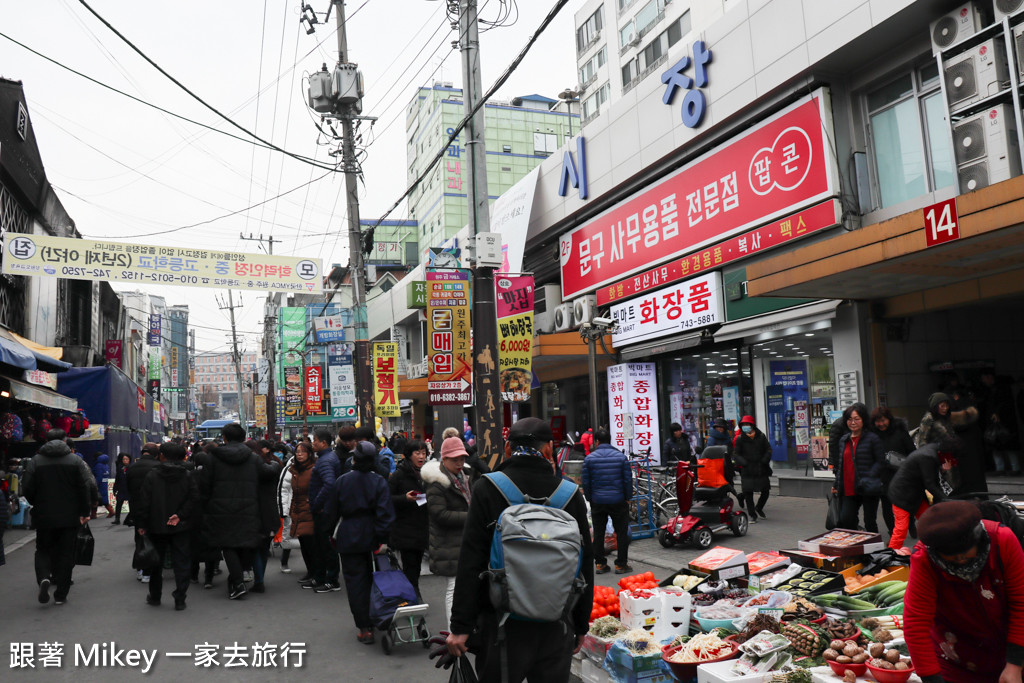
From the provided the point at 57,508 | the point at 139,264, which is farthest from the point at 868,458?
the point at 139,264

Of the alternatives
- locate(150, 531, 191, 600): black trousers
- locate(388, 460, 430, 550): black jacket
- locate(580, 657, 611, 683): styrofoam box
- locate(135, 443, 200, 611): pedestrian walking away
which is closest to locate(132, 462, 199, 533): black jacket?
locate(135, 443, 200, 611): pedestrian walking away

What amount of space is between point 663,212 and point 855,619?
13440mm

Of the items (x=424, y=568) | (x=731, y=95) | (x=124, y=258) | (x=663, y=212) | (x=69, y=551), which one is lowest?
(x=424, y=568)

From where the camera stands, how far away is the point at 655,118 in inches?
693

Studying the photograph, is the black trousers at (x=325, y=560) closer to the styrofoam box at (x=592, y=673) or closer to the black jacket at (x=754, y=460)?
the styrofoam box at (x=592, y=673)

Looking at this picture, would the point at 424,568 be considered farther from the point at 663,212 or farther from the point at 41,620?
the point at 663,212

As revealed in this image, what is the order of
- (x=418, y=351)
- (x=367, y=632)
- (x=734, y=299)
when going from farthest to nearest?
(x=418, y=351) → (x=734, y=299) → (x=367, y=632)

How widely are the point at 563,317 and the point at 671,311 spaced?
206 inches

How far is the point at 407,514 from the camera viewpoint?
7711mm

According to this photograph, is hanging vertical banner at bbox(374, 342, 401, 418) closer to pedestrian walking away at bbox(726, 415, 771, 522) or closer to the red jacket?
pedestrian walking away at bbox(726, 415, 771, 522)

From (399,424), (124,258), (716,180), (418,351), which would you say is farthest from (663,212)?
(399,424)

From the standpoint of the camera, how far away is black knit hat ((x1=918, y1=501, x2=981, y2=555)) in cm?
298

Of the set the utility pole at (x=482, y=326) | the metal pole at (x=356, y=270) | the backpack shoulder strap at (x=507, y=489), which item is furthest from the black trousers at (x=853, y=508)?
the metal pole at (x=356, y=270)

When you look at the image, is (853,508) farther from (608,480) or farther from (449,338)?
(449,338)
